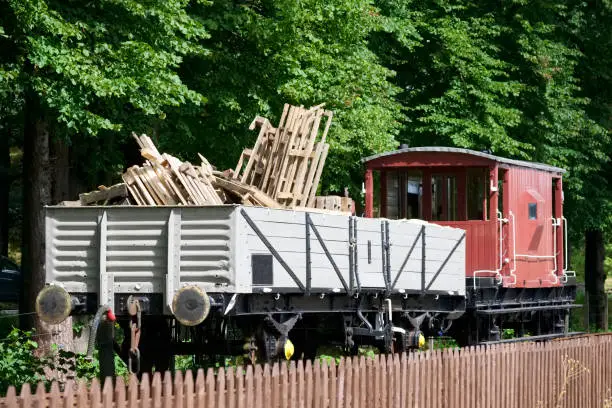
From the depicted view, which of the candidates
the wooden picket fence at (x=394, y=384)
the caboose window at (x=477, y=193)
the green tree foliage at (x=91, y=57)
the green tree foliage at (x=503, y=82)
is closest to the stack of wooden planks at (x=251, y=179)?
the green tree foliage at (x=91, y=57)

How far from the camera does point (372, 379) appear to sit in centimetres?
1284

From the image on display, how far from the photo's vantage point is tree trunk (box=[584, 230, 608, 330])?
41812mm

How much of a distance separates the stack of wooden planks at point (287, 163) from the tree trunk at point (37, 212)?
4.65 m

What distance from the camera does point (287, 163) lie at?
18.5 m

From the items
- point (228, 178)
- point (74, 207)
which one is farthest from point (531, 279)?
point (74, 207)

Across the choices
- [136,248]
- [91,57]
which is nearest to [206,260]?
[136,248]

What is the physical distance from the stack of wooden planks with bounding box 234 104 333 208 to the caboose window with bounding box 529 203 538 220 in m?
8.00

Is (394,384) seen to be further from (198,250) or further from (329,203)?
(329,203)

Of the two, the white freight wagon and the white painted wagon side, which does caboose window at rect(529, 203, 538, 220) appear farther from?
the white painted wagon side

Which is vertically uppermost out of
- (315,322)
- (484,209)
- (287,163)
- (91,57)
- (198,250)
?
(91,57)

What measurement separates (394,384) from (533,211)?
13714 mm

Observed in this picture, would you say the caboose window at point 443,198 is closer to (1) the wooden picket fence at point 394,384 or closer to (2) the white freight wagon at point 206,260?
(1) the wooden picket fence at point 394,384

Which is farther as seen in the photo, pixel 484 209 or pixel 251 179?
pixel 484 209

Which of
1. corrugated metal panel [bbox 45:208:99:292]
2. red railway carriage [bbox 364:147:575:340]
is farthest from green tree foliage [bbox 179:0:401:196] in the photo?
corrugated metal panel [bbox 45:208:99:292]
